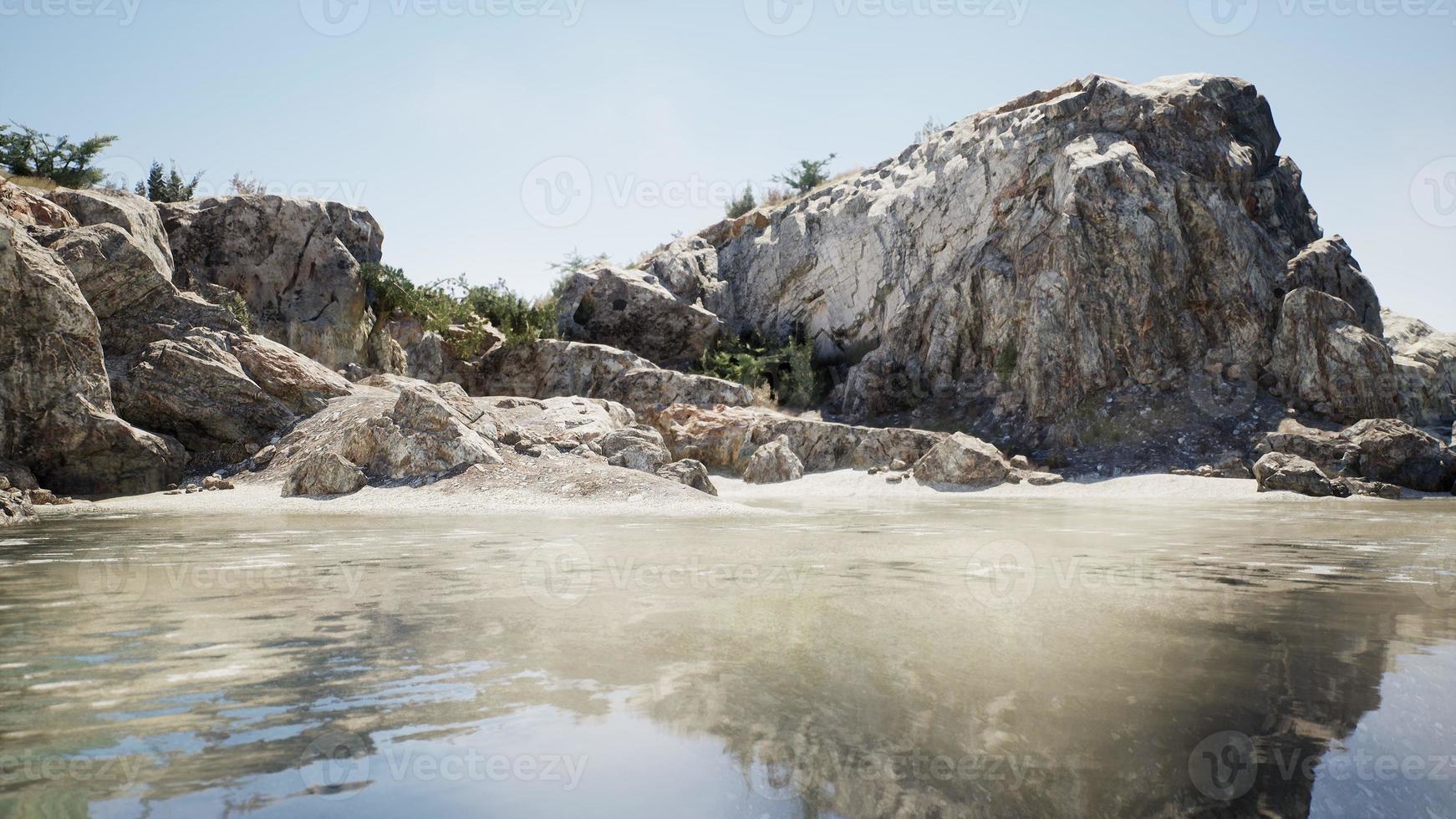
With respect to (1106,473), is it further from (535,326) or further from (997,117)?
(535,326)

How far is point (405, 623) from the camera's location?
12.6 feet

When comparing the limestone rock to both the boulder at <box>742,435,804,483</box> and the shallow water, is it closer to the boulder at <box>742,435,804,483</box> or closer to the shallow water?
the shallow water

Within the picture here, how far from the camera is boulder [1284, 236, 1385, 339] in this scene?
21.7 metres

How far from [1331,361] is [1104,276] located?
5307mm

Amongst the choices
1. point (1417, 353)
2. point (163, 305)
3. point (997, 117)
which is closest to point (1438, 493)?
point (1417, 353)

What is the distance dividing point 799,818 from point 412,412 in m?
11.6

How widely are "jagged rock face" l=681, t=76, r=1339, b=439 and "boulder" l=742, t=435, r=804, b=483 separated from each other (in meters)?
6.82

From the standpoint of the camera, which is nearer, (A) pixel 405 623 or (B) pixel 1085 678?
(B) pixel 1085 678

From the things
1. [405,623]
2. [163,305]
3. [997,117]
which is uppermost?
[997,117]

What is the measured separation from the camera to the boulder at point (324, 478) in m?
11.5

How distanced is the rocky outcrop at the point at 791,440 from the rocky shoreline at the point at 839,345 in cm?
7

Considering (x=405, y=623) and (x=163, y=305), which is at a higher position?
(x=163, y=305)

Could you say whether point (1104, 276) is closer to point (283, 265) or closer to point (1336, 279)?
point (1336, 279)

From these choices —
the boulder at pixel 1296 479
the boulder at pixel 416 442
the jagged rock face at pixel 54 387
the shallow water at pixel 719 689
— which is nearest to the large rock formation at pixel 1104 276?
the boulder at pixel 1296 479
